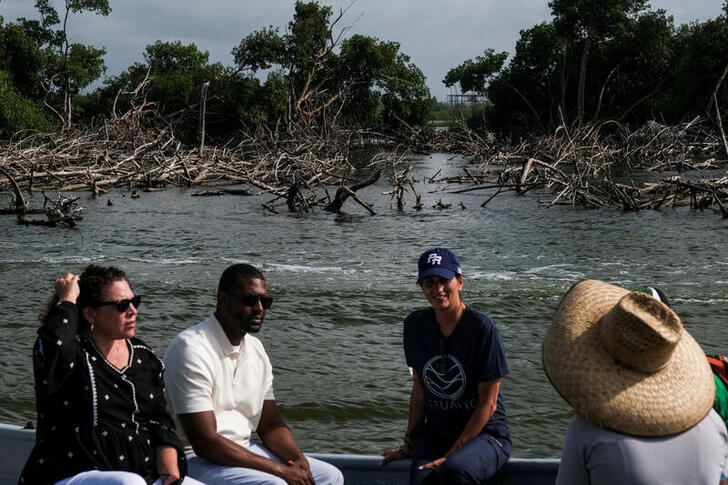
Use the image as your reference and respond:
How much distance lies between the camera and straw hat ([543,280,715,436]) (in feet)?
8.95

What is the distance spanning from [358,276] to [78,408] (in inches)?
456

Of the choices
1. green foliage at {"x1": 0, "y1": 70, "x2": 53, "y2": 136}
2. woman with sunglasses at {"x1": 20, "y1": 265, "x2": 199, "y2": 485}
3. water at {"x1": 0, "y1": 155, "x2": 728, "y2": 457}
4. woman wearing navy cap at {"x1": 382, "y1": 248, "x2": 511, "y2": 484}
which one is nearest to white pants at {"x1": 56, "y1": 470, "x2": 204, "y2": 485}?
woman with sunglasses at {"x1": 20, "y1": 265, "x2": 199, "y2": 485}

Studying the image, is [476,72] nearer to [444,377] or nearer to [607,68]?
[607,68]

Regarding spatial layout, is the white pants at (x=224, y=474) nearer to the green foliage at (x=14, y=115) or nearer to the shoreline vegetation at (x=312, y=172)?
the shoreline vegetation at (x=312, y=172)

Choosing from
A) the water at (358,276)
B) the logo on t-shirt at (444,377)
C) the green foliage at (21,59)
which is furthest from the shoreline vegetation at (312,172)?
the logo on t-shirt at (444,377)

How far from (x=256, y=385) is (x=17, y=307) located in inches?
372

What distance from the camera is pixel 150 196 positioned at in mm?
28562

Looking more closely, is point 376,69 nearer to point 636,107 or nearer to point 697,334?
point 636,107

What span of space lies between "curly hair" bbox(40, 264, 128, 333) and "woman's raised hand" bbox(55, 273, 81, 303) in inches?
1.4

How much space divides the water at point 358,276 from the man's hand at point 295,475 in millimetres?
3435

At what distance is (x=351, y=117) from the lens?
54.1 m

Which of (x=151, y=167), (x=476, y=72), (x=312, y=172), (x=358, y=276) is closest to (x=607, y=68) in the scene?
(x=476, y=72)

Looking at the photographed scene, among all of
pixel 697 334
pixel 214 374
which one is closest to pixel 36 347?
pixel 214 374

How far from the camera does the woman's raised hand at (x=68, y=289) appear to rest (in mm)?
3660
